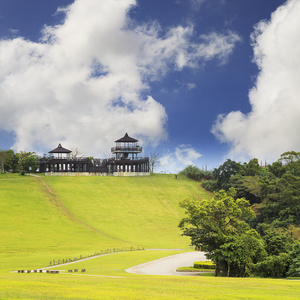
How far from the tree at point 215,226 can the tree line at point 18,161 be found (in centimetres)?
9756

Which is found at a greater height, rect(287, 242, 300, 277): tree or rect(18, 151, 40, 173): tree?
rect(18, 151, 40, 173): tree

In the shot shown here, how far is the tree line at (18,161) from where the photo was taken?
5219 inches

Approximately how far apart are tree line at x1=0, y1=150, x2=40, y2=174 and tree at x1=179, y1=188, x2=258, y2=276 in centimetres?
9756

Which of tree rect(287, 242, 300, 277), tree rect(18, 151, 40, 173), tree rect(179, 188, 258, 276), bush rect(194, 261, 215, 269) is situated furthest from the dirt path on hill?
tree rect(287, 242, 300, 277)

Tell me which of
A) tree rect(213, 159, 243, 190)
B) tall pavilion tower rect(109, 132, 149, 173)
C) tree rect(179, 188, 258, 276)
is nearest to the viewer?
tree rect(179, 188, 258, 276)

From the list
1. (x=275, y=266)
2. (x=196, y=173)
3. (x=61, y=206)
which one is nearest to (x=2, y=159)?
(x=61, y=206)

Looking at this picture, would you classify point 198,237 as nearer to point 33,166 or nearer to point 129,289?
point 129,289

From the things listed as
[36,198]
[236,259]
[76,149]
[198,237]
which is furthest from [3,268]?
[76,149]

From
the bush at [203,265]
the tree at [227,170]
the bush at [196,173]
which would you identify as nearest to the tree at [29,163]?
the bush at [196,173]

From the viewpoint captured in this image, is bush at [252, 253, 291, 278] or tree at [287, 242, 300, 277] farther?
bush at [252, 253, 291, 278]

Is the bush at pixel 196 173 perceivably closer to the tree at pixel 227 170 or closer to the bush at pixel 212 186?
the bush at pixel 212 186

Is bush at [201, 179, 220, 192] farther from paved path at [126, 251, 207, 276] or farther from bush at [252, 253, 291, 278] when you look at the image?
bush at [252, 253, 291, 278]

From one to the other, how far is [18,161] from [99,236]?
75.3 m

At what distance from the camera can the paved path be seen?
1503 inches
